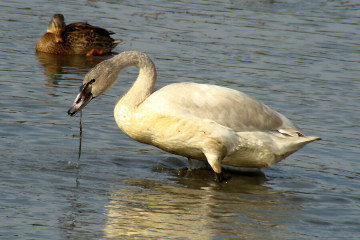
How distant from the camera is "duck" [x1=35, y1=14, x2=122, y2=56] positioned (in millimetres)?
14039

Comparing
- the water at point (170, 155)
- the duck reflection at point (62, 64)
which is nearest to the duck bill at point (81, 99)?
the water at point (170, 155)

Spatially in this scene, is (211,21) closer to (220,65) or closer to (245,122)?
(220,65)

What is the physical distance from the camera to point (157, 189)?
297 inches

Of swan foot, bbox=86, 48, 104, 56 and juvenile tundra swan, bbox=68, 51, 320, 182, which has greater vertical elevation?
juvenile tundra swan, bbox=68, 51, 320, 182

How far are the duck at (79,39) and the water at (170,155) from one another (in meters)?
0.31

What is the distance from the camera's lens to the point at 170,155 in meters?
8.98

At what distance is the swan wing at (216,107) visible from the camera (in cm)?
781

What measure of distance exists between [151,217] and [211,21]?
33.8 ft

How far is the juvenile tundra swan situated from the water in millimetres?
335

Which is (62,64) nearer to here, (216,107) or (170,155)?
(170,155)

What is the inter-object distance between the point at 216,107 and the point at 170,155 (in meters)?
1.21

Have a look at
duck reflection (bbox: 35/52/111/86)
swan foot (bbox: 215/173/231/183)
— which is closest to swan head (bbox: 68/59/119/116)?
swan foot (bbox: 215/173/231/183)

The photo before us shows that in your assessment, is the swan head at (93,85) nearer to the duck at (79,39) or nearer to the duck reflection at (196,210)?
the duck reflection at (196,210)

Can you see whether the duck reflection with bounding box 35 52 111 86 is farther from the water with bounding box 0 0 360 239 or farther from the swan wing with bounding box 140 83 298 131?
the swan wing with bounding box 140 83 298 131
